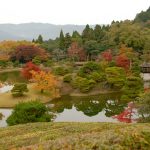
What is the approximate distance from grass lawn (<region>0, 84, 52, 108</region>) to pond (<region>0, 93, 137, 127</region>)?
1.13 meters

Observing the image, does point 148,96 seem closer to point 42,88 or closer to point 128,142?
point 128,142

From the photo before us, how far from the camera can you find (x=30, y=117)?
2172cm

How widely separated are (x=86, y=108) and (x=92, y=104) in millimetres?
2030

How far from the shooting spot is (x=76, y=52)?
59.2 m

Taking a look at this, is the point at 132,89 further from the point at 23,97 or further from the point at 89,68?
the point at 23,97

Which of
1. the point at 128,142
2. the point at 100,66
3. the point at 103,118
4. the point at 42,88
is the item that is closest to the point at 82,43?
the point at 100,66

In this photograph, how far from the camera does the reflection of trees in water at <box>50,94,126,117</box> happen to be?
3084 cm

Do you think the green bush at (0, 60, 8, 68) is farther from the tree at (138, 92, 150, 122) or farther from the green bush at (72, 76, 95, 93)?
the tree at (138, 92, 150, 122)

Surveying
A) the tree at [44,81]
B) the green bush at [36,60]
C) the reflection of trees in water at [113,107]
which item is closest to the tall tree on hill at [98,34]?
the green bush at [36,60]

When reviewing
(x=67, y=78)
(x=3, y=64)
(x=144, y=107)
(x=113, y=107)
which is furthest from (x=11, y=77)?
(x=144, y=107)

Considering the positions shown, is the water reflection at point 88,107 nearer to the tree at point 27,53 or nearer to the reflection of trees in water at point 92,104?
the reflection of trees in water at point 92,104

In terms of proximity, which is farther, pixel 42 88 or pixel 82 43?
pixel 82 43

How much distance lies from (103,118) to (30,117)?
8.25 meters

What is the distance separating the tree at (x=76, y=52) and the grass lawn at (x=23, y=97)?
21.4 meters
